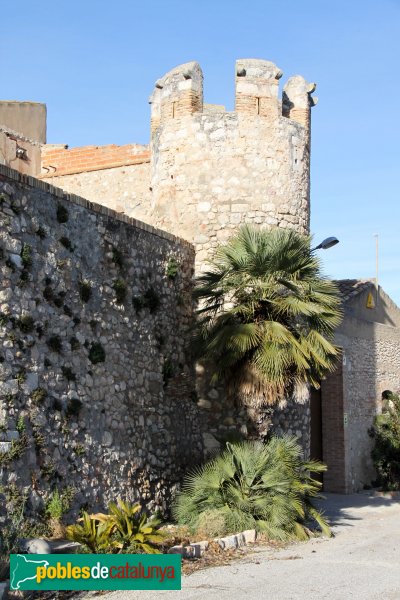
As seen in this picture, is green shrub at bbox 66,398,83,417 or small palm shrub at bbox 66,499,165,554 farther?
green shrub at bbox 66,398,83,417

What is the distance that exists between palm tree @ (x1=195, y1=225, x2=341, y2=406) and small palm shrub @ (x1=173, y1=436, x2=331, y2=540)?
903mm

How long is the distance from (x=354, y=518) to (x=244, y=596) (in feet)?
23.4

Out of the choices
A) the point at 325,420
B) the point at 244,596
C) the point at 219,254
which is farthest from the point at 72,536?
the point at 325,420

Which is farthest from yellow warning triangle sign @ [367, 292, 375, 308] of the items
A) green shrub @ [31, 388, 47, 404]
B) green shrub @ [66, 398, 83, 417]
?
green shrub @ [31, 388, 47, 404]

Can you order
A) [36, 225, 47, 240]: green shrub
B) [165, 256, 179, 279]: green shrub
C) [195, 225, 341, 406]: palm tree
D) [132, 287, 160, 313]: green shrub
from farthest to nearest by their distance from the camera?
[165, 256, 179, 279]: green shrub < [132, 287, 160, 313]: green shrub < [195, 225, 341, 406]: palm tree < [36, 225, 47, 240]: green shrub

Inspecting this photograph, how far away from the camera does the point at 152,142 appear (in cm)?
1455

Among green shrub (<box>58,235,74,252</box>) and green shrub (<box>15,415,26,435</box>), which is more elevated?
green shrub (<box>58,235,74,252</box>)

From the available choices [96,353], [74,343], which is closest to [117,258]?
[96,353]

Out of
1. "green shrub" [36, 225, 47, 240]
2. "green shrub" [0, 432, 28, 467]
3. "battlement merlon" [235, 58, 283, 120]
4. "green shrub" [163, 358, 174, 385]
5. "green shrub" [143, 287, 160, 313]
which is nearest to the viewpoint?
"green shrub" [0, 432, 28, 467]

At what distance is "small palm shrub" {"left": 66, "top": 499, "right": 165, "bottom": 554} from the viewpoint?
8.53m

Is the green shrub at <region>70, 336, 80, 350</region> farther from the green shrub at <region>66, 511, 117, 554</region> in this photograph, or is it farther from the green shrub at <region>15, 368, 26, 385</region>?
the green shrub at <region>66, 511, 117, 554</region>

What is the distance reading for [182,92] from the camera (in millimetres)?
13828

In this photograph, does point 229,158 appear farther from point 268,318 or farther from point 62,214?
point 62,214

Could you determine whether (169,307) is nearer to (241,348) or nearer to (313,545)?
(241,348)
